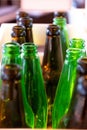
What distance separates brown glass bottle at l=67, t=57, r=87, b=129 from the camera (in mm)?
410

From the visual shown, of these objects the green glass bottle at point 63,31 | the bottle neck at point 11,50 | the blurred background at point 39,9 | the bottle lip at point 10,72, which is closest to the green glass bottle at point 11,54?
the bottle neck at point 11,50

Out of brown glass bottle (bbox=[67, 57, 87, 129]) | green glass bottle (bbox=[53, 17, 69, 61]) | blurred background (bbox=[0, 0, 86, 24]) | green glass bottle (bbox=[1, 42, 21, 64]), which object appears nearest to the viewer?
brown glass bottle (bbox=[67, 57, 87, 129])

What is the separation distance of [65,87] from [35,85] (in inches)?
2.5

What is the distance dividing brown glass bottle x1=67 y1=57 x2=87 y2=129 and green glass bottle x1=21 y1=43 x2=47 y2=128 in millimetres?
135

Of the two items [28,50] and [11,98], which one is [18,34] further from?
[11,98]

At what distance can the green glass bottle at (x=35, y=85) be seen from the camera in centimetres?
56

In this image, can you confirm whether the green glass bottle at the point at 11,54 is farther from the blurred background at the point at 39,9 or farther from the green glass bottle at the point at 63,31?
the blurred background at the point at 39,9

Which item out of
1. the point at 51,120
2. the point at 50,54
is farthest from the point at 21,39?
the point at 51,120

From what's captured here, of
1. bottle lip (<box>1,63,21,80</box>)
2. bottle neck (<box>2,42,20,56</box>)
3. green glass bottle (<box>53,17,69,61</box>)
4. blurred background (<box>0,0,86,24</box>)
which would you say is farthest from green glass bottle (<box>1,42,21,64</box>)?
blurred background (<box>0,0,86,24</box>)

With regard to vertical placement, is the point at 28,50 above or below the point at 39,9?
below

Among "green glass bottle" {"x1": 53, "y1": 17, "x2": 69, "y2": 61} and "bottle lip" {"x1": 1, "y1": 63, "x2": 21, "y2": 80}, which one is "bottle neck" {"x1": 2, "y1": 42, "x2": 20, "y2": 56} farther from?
"green glass bottle" {"x1": 53, "y1": 17, "x2": 69, "y2": 61}

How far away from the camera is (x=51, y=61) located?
62 cm

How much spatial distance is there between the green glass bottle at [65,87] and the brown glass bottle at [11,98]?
0.09m

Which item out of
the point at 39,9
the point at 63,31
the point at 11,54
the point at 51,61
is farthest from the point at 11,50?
the point at 39,9
